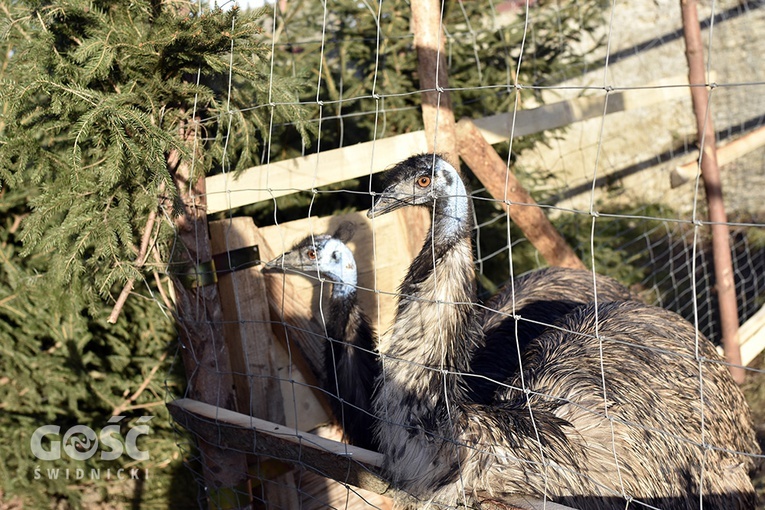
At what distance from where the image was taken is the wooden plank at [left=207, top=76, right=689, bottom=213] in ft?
10.6

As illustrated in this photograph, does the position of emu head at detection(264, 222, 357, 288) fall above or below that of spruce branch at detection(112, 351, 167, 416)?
above

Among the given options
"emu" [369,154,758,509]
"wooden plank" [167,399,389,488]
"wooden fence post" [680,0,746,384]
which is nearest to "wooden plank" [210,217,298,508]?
"wooden plank" [167,399,389,488]

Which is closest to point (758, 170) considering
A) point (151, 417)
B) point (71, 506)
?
point (151, 417)

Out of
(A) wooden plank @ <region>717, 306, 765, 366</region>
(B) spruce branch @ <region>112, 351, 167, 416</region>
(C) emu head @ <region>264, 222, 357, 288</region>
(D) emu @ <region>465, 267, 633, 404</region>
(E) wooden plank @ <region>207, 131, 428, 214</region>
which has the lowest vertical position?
(A) wooden plank @ <region>717, 306, 765, 366</region>

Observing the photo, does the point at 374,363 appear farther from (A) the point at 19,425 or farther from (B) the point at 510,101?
(B) the point at 510,101

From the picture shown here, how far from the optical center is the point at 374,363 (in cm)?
339

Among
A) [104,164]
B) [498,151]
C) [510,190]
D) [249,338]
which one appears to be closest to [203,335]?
[249,338]

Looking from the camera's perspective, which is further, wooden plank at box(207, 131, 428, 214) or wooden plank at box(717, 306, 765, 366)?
wooden plank at box(717, 306, 765, 366)

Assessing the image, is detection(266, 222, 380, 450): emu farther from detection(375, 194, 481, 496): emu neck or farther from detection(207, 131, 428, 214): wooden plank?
detection(375, 194, 481, 496): emu neck

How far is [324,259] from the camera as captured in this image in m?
3.51

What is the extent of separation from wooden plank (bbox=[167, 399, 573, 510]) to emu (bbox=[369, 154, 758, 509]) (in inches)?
5.2

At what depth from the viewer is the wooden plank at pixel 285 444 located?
263 cm

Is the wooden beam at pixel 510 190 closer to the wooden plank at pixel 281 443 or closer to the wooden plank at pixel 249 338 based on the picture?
the wooden plank at pixel 249 338

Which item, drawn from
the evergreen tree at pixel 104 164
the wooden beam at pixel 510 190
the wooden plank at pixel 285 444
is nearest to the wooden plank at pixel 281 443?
the wooden plank at pixel 285 444
